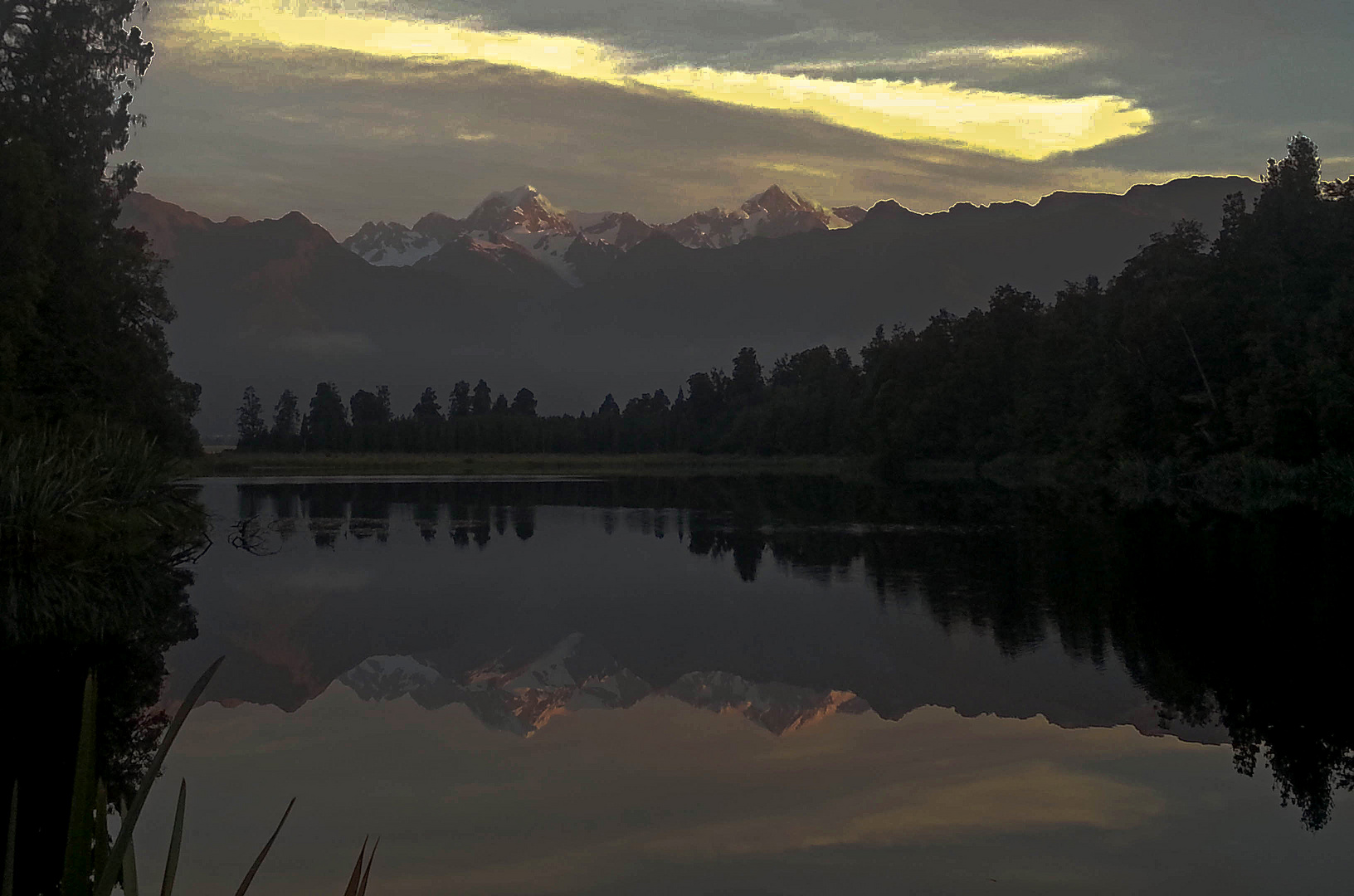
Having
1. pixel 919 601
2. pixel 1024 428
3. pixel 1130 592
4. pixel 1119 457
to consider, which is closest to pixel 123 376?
pixel 919 601

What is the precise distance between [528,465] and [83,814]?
161900mm

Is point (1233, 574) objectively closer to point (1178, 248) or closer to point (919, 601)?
point (919, 601)

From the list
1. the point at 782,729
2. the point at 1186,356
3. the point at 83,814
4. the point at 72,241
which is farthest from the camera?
the point at 1186,356

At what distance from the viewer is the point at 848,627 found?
838 inches

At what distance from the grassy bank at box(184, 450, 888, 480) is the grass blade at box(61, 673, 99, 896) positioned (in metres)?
110

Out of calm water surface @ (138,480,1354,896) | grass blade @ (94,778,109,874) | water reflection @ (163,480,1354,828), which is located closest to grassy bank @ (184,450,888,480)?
water reflection @ (163,480,1354,828)

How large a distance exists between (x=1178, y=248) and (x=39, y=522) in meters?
63.7

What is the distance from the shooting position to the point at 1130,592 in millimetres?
23859

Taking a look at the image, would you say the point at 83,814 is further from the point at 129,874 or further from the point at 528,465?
the point at 528,465

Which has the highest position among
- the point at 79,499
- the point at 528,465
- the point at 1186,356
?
the point at 1186,356

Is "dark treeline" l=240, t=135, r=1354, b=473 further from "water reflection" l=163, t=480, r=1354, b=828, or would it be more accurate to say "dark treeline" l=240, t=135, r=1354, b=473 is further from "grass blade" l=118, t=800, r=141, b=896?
"grass blade" l=118, t=800, r=141, b=896

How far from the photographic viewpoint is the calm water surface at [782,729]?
30.3 feet

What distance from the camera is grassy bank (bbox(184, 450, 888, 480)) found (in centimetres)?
13400

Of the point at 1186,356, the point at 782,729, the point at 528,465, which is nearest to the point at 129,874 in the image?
the point at 782,729
